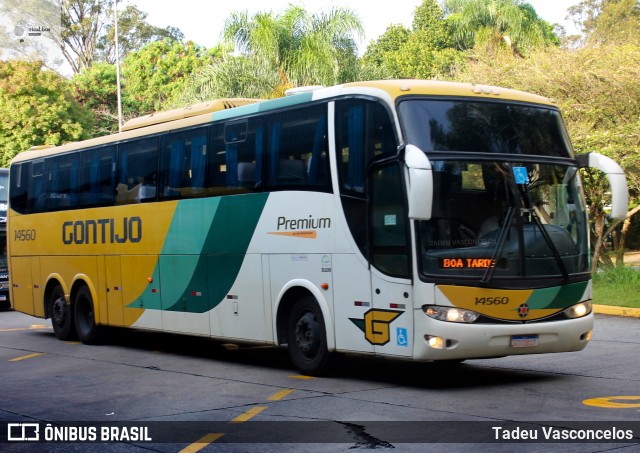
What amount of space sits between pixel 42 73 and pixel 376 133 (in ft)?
138

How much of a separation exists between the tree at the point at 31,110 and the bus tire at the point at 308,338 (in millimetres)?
→ 37991

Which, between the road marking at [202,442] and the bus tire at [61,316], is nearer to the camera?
the road marking at [202,442]

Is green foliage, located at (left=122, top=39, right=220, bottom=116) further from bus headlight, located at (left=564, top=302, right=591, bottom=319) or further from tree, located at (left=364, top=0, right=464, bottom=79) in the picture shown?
bus headlight, located at (left=564, top=302, right=591, bottom=319)

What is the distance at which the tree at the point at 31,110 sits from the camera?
4841cm

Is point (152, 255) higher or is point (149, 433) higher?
point (152, 255)

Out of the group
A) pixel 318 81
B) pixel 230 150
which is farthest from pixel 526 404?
pixel 318 81

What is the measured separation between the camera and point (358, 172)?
448 inches

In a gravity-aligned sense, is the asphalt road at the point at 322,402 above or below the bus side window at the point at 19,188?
below

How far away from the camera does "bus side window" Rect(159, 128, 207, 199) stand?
14.6m

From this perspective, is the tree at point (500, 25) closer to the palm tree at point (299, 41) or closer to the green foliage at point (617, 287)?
the palm tree at point (299, 41)

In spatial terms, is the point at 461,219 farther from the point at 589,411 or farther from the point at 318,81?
the point at 318,81

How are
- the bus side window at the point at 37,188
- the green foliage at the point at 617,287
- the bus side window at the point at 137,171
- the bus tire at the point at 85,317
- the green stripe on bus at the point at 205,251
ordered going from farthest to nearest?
the bus side window at the point at 37,188
the green foliage at the point at 617,287
the bus tire at the point at 85,317
the bus side window at the point at 137,171
the green stripe on bus at the point at 205,251

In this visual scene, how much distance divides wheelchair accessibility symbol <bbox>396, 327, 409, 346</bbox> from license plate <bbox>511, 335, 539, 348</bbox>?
112cm

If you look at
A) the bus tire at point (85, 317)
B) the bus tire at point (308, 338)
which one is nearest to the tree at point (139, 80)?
the bus tire at point (85, 317)
